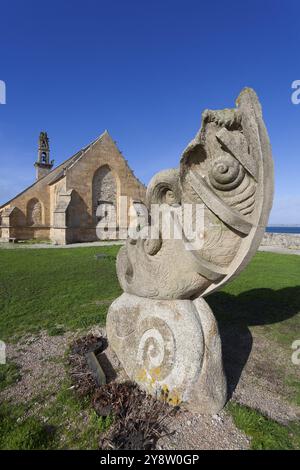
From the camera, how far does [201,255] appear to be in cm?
278

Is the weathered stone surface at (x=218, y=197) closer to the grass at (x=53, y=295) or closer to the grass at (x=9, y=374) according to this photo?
the grass at (x=9, y=374)

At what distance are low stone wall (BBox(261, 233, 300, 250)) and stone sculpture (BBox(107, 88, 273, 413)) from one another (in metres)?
20.6

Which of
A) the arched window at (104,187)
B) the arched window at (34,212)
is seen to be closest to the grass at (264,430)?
the arched window at (104,187)

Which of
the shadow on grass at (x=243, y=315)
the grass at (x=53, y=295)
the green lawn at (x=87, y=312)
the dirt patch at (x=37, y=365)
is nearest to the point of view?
the green lawn at (x=87, y=312)

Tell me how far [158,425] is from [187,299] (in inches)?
47.7

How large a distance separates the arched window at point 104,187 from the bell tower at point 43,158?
1482 centimetres

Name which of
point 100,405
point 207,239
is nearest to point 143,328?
point 100,405

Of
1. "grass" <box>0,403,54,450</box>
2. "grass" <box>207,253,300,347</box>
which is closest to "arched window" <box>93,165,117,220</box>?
"grass" <box>207,253,300,347</box>

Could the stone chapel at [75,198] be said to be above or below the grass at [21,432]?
above

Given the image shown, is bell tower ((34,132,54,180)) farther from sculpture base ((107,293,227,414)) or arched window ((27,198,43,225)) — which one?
sculpture base ((107,293,227,414))

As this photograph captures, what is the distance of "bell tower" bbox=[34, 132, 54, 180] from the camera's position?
34.8 metres

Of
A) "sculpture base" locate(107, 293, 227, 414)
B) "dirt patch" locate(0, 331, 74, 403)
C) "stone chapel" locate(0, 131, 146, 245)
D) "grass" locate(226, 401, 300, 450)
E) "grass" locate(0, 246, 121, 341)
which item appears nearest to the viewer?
"grass" locate(226, 401, 300, 450)

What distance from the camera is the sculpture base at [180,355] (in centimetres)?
262

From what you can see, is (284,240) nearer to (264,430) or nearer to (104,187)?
(104,187)
